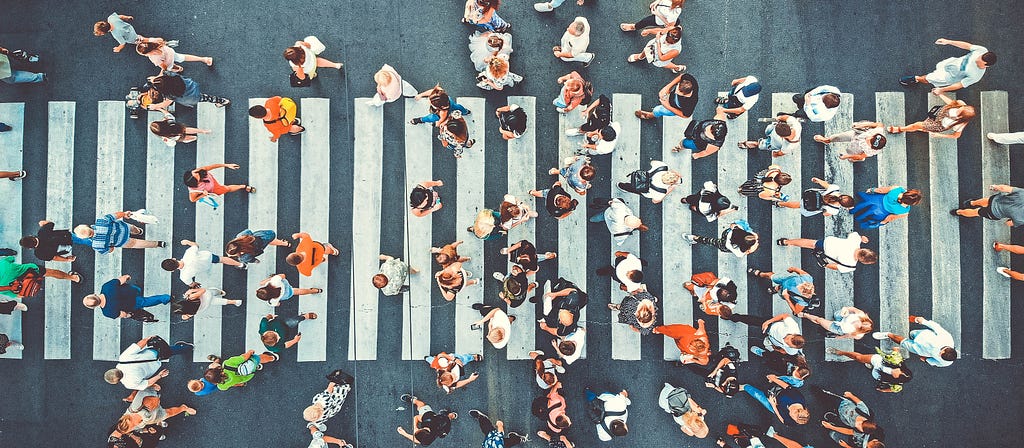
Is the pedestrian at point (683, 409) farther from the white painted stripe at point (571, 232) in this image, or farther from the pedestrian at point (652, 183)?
the pedestrian at point (652, 183)

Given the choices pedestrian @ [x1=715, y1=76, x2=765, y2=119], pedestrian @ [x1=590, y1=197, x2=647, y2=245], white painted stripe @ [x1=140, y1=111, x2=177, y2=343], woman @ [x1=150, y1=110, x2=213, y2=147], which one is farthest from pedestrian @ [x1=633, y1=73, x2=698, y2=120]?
white painted stripe @ [x1=140, y1=111, x2=177, y2=343]

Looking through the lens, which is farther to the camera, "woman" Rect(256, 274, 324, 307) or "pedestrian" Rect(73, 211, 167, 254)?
"pedestrian" Rect(73, 211, 167, 254)

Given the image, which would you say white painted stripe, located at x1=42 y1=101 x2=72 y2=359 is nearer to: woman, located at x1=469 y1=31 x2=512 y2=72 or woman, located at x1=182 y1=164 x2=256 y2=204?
woman, located at x1=182 y1=164 x2=256 y2=204

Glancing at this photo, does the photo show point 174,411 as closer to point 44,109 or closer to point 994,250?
point 44,109

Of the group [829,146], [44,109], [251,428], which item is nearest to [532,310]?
[251,428]

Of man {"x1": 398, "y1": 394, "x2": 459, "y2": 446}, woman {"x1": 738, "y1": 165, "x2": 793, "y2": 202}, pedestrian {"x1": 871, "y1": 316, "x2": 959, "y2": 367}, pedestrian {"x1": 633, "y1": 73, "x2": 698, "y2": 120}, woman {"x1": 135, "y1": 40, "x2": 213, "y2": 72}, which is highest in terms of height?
woman {"x1": 135, "y1": 40, "x2": 213, "y2": 72}

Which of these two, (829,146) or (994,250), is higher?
(829,146)

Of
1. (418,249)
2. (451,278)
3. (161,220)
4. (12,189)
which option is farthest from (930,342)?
(12,189)
